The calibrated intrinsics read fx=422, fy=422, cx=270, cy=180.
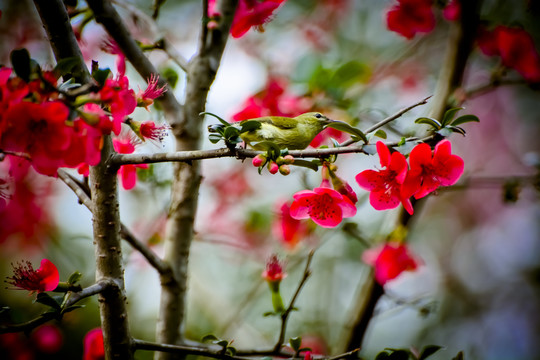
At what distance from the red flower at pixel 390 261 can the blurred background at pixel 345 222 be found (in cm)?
7

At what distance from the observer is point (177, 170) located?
1.18 m

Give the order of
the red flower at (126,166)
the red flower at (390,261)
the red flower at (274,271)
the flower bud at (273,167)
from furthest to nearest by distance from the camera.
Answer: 1. the red flower at (390,261)
2. the red flower at (274,271)
3. the red flower at (126,166)
4. the flower bud at (273,167)

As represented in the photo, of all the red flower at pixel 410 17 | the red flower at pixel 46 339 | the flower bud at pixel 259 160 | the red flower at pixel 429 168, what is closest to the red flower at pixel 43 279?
the flower bud at pixel 259 160

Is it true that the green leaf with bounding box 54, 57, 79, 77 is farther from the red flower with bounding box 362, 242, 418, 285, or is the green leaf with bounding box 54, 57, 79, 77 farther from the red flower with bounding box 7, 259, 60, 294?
the red flower with bounding box 362, 242, 418, 285

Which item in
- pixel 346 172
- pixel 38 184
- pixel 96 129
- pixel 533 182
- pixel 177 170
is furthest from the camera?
pixel 346 172

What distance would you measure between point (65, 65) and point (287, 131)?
1.63 ft

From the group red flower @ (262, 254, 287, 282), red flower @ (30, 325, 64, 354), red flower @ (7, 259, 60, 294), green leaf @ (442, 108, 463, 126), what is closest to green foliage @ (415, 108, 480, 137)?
green leaf @ (442, 108, 463, 126)

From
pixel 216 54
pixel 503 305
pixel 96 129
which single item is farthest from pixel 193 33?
pixel 503 305

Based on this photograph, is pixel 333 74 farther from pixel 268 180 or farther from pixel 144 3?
pixel 144 3

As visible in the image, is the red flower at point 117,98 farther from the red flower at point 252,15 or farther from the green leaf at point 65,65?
the red flower at point 252,15

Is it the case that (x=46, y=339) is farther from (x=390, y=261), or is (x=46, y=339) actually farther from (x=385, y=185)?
(x=385, y=185)

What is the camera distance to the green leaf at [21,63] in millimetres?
636

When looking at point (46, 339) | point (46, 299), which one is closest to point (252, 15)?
point (46, 299)

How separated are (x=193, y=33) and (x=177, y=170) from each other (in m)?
2.21
